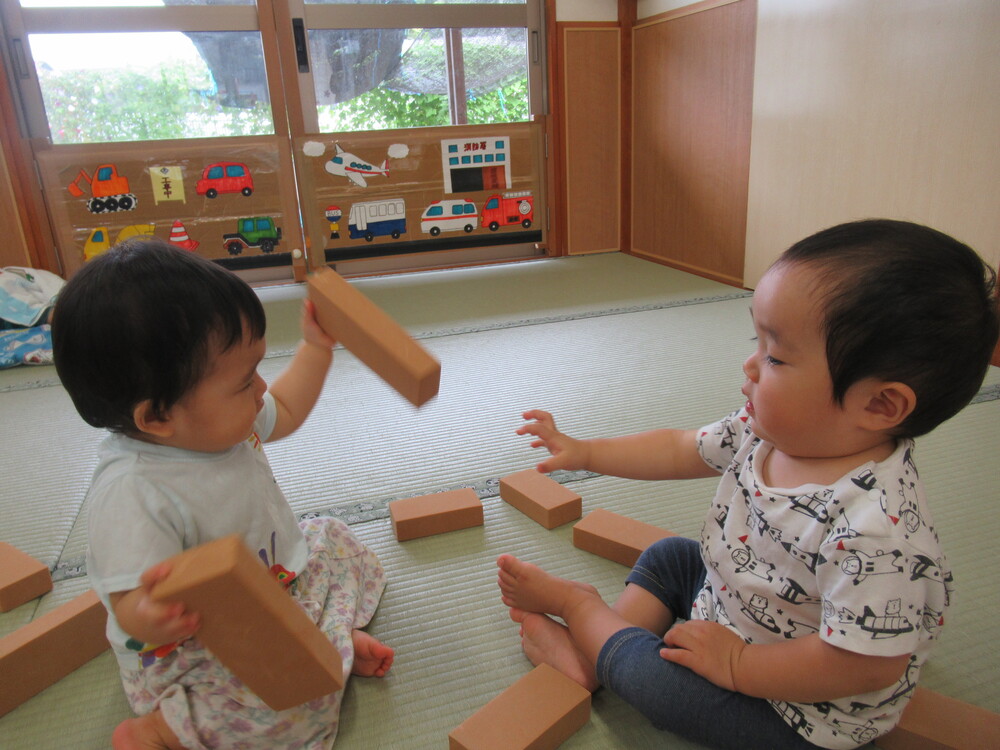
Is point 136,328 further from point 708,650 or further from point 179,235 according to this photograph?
point 179,235

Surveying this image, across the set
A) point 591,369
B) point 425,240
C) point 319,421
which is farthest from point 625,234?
point 319,421

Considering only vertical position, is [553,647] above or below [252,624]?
below

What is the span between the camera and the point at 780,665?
2.06 ft

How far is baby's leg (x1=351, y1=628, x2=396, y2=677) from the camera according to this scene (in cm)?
85

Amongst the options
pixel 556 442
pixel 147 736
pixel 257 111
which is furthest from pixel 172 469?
pixel 257 111

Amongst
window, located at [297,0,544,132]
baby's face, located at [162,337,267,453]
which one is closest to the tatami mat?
baby's face, located at [162,337,267,453]

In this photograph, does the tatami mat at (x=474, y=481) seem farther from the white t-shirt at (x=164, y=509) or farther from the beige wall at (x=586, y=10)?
the beige wall at (x=586, y=10)

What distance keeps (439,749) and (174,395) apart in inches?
18.6

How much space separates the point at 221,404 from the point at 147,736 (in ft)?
1.20

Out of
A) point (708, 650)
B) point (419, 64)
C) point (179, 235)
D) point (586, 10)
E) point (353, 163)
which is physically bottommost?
point (708, 650)

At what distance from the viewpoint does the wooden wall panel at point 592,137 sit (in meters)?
3.35

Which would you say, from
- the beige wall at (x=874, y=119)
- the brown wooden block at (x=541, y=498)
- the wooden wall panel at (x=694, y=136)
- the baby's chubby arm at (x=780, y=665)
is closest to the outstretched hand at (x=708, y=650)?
the baby's chubby arm at (x=780, y=665)

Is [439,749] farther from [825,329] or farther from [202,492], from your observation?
[825,329]

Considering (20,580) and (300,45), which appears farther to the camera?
(300,45)
